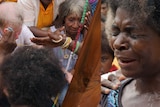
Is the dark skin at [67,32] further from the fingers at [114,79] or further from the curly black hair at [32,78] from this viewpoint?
the fingers at [114,79]

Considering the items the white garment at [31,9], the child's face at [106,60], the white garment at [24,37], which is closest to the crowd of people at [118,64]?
the child's face at [106,60]

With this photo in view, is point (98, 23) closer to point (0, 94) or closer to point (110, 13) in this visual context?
point (110, 13)

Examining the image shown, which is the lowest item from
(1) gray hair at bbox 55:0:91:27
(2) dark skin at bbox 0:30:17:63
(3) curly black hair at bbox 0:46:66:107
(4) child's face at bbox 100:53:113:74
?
(4) child's face at bbox 100:53:113:74

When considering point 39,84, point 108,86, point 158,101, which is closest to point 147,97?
point 158,101

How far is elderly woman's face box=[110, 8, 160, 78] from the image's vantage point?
1291 mm

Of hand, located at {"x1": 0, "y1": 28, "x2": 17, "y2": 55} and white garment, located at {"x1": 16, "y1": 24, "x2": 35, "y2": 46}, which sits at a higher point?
hand, located at {"x1": 0, "y1": 28, "x2": 17, "y2": 55}

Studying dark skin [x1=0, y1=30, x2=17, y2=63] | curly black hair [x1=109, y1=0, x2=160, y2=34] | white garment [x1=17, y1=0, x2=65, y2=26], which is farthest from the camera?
white garment [x1=17, y1=0, x2=65, y2=26]

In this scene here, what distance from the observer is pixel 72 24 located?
138 inches

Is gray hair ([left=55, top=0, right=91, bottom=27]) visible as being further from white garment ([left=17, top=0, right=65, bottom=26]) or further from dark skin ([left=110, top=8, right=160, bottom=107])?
dark skin ([left=110, top=8, right=160, bottom=107])

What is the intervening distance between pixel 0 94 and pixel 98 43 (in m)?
0.75

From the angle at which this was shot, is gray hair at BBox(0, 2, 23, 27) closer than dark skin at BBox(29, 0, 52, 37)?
Yes

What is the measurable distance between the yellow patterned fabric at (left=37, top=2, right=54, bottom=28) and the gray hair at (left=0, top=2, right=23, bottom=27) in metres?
0.76

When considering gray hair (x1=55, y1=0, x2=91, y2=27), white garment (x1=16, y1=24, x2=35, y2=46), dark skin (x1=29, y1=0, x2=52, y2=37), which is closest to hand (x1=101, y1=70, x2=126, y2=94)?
white garment (x1=16, y1=24, x2=35, y2=46)

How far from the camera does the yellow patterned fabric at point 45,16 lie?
3.80 m
